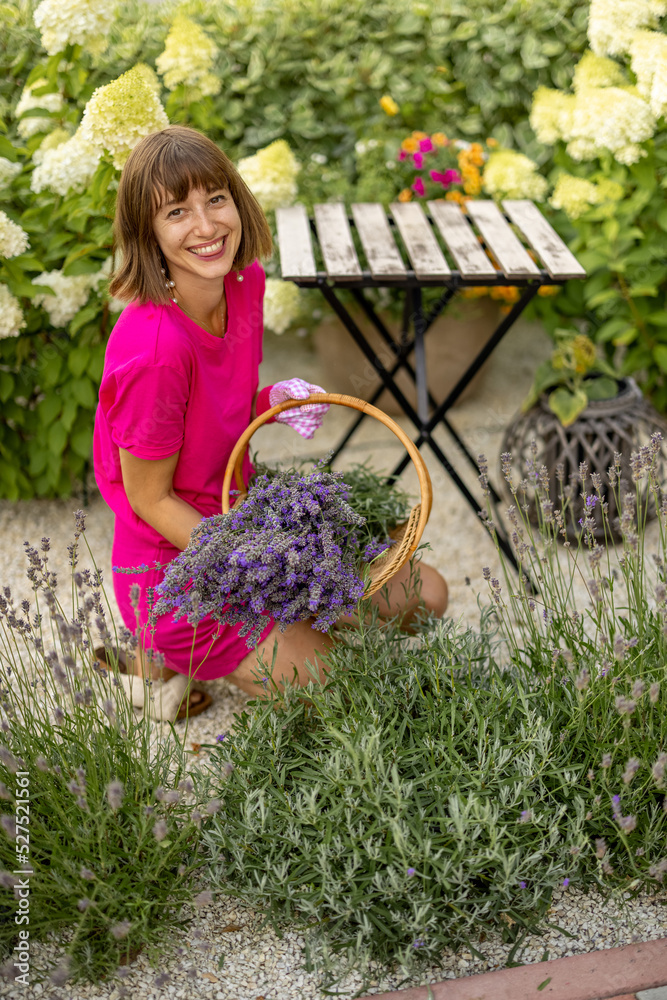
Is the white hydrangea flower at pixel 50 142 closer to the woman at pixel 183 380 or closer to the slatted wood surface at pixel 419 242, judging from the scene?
the woman at pixel 183 380

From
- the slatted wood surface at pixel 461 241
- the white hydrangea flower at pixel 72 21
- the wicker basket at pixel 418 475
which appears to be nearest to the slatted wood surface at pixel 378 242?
the slatted wood surface at pixel 461 241

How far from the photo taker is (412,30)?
12.9 ft

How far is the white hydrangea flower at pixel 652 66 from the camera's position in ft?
8.75

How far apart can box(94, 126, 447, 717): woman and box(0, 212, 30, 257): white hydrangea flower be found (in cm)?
69

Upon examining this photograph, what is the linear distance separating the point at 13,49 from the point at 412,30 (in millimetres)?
1817

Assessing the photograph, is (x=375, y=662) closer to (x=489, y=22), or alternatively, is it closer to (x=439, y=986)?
(x=439, y=986)

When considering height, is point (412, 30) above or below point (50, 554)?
above

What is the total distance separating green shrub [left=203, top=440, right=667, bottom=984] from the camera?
165 centimetres

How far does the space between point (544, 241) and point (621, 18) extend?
0.89 m

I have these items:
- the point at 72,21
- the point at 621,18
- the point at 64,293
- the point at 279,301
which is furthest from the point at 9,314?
the point at 621,18

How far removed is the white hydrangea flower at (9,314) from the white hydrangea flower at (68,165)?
0.37 metres

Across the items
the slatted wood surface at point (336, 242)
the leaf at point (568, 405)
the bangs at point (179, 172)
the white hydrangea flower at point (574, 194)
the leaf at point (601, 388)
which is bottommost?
the leaf at point (601, 388)

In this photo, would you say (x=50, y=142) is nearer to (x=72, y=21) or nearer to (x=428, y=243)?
(x=72, y=21)

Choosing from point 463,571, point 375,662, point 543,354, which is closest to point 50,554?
point 463,571
